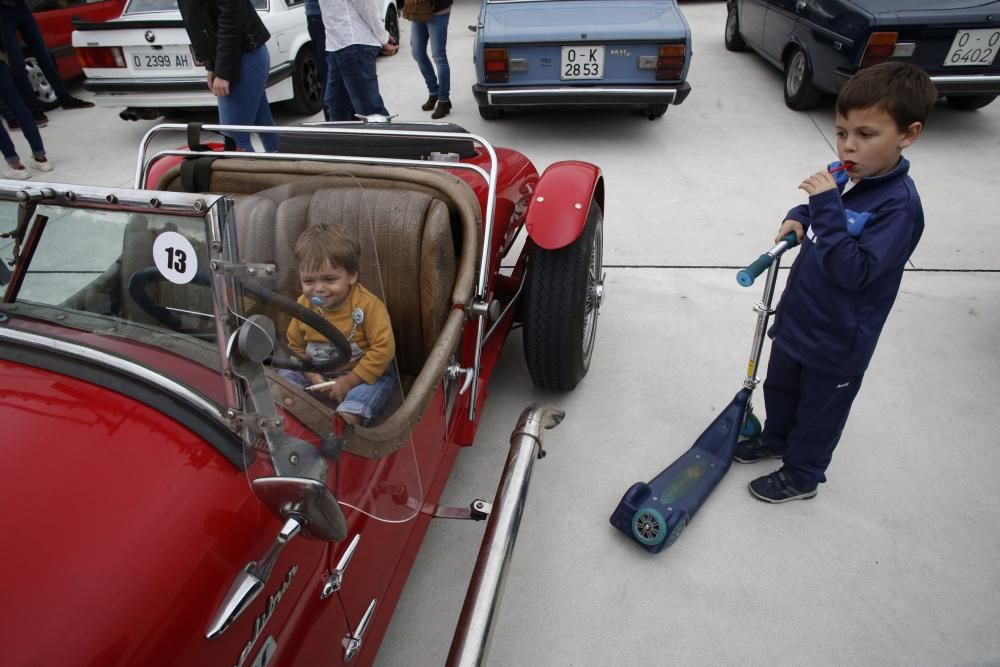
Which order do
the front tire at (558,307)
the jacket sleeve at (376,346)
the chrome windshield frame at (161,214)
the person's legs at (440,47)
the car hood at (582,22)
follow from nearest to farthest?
the chrome windshield frame at (161,214)
the jacket sleeve at (376,346)
the front tire at (558,307)
the car hood at (582,22)
the person's legs at (440,47)

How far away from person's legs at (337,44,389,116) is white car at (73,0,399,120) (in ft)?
4.23

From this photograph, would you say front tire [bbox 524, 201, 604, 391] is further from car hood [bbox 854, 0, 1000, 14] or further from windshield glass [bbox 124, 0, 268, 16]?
windshield glass [bbox 124, 0, 268, 16]

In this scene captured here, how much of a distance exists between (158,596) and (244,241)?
59 cm

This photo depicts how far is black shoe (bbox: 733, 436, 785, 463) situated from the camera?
2328 mm

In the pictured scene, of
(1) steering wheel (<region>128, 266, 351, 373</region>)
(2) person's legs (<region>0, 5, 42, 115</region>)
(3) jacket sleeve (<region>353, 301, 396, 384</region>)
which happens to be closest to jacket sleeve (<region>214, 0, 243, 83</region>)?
(2) person's legs (<region>0, 5, 42, 115</region>)

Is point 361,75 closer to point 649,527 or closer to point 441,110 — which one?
point 441,110

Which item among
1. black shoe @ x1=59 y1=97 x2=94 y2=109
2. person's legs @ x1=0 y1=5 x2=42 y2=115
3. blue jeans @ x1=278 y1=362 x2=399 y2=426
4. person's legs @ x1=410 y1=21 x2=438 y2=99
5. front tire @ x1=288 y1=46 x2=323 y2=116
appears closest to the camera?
blue jeans @ x1=278 y1=362 x2=399 y2=426

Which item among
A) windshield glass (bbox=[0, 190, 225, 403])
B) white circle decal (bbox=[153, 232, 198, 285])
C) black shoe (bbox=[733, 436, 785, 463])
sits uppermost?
white circle decal (bbox=[153, 232, 198, 285])

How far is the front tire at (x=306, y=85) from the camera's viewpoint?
558 centimetres

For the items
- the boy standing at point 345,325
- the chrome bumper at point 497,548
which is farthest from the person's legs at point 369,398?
the chrome bumper at point 497,548

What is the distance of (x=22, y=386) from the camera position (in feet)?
3.74

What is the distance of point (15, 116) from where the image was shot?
4.73 m

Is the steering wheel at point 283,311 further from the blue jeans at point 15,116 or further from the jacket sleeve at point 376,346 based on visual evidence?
the blue jeans at point 15,116

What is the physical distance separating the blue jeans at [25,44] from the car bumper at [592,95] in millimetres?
3785
